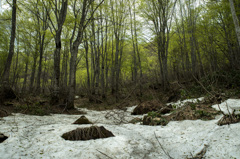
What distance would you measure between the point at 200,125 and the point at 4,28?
20.1 metres

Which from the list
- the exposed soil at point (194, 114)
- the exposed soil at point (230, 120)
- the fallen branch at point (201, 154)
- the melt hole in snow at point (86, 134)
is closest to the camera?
the fallen branch at point (201, 154)

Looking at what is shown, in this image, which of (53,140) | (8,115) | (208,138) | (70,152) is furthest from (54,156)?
(8,115)

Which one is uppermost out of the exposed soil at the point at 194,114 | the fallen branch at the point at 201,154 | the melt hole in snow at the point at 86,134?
the exposed soil at the point at 194,114

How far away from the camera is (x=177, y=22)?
52.7 ft

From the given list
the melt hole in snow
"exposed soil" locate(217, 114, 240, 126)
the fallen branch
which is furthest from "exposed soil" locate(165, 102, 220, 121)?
the melt hole in snow

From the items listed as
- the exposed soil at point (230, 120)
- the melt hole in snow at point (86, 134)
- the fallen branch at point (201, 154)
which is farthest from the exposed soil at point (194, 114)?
the melt hole in snow at point (86, 134)

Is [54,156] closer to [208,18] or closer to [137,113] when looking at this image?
[137,113]

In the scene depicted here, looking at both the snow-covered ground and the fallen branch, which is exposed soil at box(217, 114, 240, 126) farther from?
the fallen branch

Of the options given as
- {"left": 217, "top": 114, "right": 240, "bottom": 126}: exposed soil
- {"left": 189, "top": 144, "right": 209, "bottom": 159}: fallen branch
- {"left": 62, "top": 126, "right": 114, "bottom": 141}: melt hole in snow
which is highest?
{"left": 217, "top": 114, "right": 240, "bottom": 126}: exposed soil

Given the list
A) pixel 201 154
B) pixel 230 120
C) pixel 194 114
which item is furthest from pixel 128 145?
pixel 194 114

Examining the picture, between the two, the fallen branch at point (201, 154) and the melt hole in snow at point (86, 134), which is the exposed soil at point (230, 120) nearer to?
the fallen branch at point (201, 154)

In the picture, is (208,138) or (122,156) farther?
(208,138)

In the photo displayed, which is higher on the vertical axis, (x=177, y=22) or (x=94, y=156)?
(x=177, y=22)

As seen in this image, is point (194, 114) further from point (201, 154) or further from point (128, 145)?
point (128, 145)
